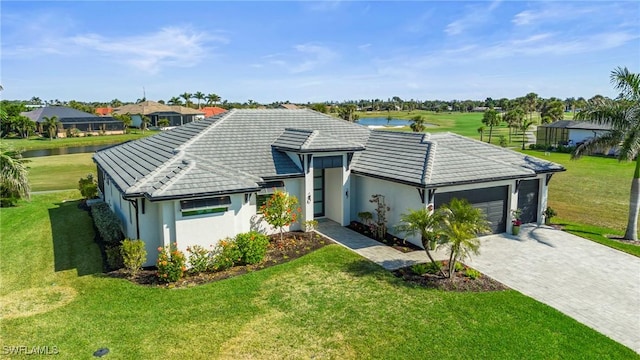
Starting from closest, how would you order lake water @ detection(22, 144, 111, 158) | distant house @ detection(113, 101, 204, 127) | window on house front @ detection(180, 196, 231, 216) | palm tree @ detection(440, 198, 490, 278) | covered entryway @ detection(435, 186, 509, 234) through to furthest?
palm tree @ detection(440, 198, 490, 278) < window on house front @ detection(180, 196, 231, 216) < covered entryway @ detection(435, 186, 509, 234) < lake water @ detection(22, 144, 111, 158) < distant house @ detection(113, 101, 204, 127)

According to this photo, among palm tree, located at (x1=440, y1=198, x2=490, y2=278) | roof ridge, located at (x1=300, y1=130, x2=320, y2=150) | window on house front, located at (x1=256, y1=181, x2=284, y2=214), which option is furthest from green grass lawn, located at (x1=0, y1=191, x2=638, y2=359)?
roof ridge, located at (x1=300, y1=130, x2=320, y2=150)

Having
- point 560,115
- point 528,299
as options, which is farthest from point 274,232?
point 560,115

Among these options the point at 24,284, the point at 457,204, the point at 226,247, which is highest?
the point at 457,204

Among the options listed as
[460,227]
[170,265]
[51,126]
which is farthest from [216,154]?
[51,126]

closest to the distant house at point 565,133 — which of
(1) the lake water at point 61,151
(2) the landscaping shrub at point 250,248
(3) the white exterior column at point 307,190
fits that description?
(3) the white exterior column at point 307,190

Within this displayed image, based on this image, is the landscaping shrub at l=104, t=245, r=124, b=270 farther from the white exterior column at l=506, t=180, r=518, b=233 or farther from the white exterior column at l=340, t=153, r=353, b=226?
the white exterior column at l=506, t=180, r=518, b=233

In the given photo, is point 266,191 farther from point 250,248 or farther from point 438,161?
point 438,161

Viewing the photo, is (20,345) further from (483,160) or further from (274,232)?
(483,160)
